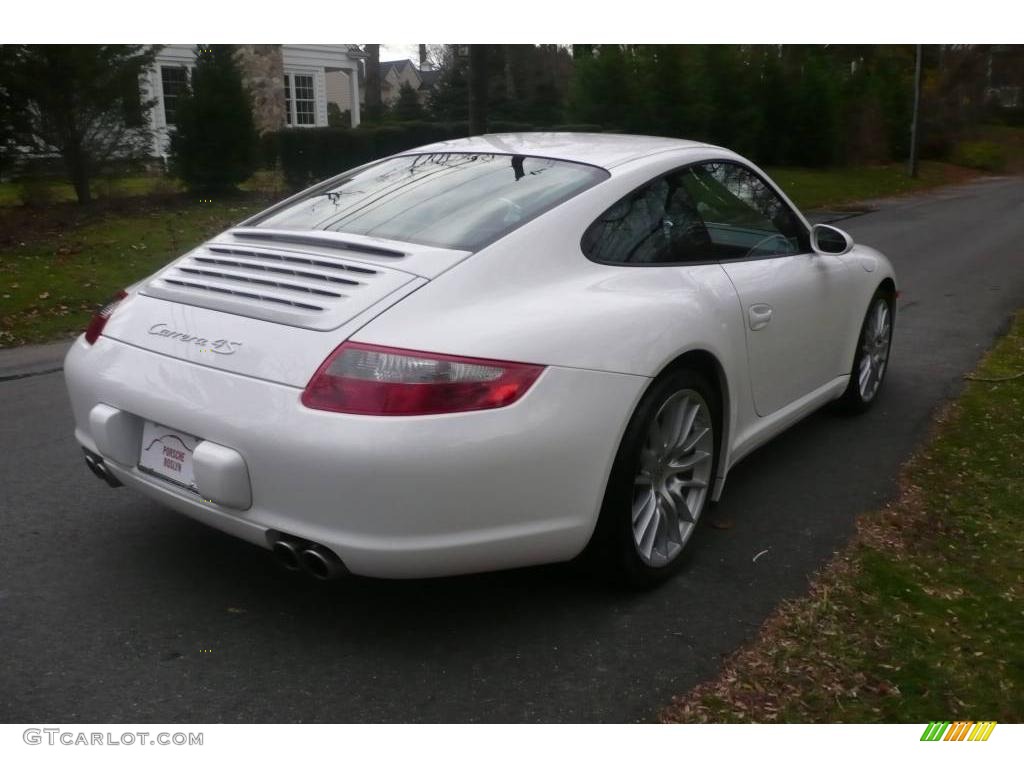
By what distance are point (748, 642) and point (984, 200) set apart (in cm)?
2245

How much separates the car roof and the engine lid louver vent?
1097 mm

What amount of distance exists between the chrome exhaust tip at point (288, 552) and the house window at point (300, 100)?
27835 mm

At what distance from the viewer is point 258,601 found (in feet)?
11.2

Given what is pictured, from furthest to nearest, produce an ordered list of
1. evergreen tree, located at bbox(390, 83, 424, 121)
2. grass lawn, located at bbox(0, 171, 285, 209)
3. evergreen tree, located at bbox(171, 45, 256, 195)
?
evergreen tree, located at bbox(390, 83, 424, 121) → evergreen tree, located at bbox(171, 45, 256, 195) → grass lawn, located at bbox(0, 171, 285, 209)

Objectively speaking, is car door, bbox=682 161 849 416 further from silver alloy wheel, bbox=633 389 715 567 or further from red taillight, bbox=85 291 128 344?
red taillight, bbox=85 291 128 344

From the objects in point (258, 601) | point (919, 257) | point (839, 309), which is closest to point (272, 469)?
point (258, 601)

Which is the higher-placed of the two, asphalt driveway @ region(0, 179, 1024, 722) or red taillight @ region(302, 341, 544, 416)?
red taillight @ region(302, 341, 544, 416)

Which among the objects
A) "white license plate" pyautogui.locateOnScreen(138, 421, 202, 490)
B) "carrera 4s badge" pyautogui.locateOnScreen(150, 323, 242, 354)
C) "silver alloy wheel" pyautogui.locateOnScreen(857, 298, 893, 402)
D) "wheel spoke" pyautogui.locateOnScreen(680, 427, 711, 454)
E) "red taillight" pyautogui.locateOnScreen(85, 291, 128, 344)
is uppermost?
"carrera 4s badge" pyautogui.locateOnScreen(150, 323, 242, 354)

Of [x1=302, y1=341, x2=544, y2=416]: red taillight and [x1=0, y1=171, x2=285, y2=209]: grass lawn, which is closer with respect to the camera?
[x1=302, y1=341, x2=544, y2=416]: red taillight

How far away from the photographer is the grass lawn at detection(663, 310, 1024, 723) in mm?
2867

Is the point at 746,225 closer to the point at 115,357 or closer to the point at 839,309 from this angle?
the point at 839,309

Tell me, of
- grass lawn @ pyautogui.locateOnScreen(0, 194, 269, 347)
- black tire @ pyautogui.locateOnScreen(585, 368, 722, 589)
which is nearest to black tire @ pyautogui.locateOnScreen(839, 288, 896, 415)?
black tire @ pyautogui.locateOnScreen(585, 368, 722, 589)

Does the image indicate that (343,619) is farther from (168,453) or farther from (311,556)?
(168,453)

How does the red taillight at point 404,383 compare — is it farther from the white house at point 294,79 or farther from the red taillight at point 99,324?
the white house at point 294,79
